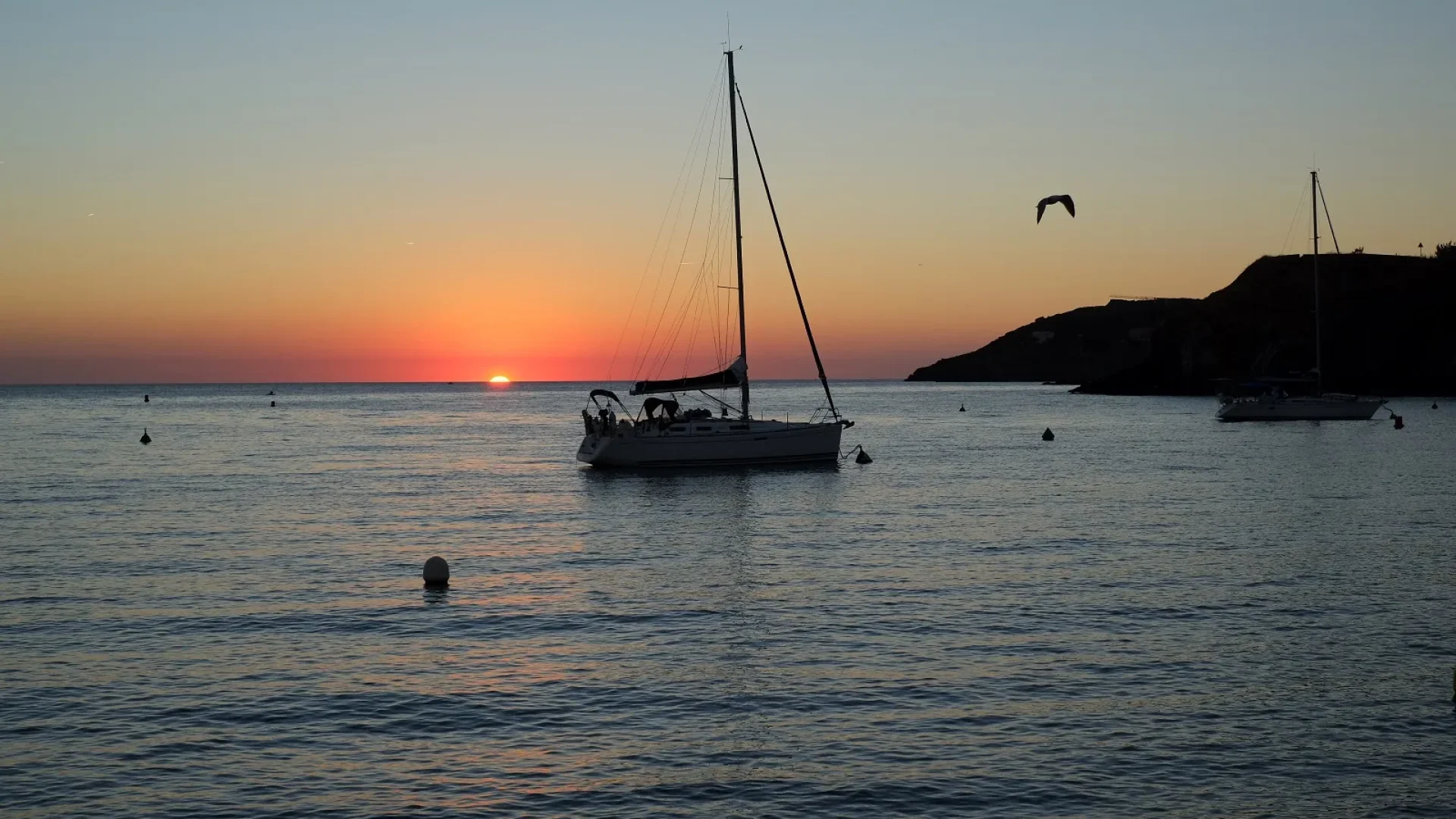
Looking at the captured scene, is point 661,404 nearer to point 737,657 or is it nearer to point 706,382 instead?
point 706,382

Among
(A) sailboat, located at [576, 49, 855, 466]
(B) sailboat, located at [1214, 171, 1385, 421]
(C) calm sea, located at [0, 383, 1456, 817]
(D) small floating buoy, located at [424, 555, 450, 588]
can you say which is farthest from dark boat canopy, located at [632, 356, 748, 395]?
(B) sailboat, located at [1214, 171, 1385, 421]

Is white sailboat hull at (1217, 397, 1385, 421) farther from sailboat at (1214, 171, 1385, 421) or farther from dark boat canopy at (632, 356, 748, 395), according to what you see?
dark boat canopy at (632, 356, 748, 395)

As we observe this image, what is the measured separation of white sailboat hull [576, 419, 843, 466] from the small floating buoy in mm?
31085

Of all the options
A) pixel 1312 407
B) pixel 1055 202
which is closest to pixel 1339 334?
pixel 1312 407

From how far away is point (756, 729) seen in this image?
15.5 metres

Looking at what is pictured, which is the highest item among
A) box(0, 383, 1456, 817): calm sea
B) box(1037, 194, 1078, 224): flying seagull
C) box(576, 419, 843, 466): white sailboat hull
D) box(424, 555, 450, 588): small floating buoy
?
box(1037, 194, 1078, 224): flying seagull

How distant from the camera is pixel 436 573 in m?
26.1

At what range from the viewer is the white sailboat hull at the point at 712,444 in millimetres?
57188

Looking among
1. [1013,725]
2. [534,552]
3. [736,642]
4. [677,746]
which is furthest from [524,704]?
[534,552]

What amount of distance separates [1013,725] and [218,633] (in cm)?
1340

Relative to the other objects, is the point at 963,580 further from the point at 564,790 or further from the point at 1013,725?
the point at 564,790

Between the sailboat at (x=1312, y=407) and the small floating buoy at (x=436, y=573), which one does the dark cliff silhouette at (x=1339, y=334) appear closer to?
the sailboat at (x=1312, y=407)

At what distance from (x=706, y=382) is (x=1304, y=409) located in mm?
66464

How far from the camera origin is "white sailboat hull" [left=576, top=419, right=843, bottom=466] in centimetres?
5719
